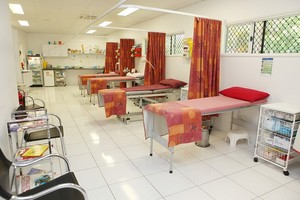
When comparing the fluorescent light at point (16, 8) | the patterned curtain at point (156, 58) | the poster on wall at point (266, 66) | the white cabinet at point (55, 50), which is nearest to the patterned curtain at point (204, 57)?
the poster on wall at point (266, 66)

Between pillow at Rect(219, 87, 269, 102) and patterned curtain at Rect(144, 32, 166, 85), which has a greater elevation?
patterned curtain at Rect(144, 32, 166, 85)

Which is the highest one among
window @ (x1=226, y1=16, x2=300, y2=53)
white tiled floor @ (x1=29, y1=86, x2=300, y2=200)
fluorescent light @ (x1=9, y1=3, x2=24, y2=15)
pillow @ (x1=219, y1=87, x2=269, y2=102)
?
fluorescent light @ (x1=9, y1=3, x2=24, y2=15)

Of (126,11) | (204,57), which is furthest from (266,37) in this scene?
(126,11)

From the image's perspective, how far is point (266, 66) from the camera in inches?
130

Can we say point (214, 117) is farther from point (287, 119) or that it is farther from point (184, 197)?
point (184, 197)

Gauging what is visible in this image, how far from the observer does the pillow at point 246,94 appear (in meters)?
3.21

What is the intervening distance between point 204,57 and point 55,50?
928 centimetres

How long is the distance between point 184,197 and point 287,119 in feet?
5.61

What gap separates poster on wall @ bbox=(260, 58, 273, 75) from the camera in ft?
10.7

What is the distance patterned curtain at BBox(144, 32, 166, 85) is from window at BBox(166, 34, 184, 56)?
0.35 metres

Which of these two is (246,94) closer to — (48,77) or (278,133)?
(278,133)

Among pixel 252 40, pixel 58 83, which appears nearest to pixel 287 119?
pixel 252 40

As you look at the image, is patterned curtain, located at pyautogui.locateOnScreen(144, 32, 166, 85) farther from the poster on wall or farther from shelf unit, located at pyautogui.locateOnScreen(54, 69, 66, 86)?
shelf unit, located at pyautogui.locateOnScreen(54, 69, 66, 86)

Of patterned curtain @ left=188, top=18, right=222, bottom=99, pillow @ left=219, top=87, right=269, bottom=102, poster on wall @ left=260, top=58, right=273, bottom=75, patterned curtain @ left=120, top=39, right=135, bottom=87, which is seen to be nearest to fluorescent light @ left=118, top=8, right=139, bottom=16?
Answer: patterned curtain @ left=120, top=39, right=135, bottom=87
